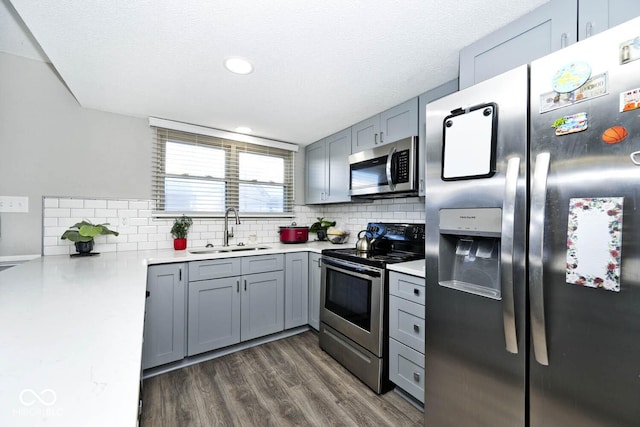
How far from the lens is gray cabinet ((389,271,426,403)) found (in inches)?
66.2

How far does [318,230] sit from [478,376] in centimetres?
243

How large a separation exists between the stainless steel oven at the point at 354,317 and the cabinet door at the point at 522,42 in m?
1.35

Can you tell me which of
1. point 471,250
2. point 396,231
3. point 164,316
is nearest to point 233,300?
point 164,316

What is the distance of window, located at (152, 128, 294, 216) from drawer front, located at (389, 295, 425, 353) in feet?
6.49

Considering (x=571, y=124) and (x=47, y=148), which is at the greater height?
(x=47, y=148)

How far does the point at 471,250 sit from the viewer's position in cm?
132

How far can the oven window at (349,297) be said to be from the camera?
6.59 ft

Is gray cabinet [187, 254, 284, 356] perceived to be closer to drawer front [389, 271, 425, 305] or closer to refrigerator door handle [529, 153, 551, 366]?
drawer front [389, 271, 425, 305]

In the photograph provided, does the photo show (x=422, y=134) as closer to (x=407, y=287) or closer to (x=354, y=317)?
(x=407, y=287)

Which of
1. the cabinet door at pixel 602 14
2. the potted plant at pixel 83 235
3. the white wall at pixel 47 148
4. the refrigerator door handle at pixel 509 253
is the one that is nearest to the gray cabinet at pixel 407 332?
the refrigerator door handle at pixel 509 253

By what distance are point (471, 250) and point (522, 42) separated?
3.36ft

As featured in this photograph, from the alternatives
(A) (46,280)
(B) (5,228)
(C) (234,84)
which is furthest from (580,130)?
(B) (5,228)

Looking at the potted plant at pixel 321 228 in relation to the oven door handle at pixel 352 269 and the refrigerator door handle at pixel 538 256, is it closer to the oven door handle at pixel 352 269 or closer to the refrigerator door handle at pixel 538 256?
the oven door handle at pixel 352 269

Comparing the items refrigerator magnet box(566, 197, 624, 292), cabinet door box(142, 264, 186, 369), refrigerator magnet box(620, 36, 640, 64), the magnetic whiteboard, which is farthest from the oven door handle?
refrigerator magnet box(620, 36, 640, 64)
